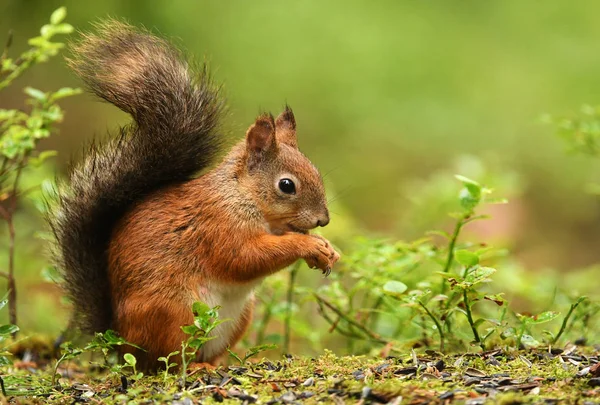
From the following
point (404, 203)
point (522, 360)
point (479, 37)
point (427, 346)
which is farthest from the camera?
point (479, 37)

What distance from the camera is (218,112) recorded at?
3.17 m

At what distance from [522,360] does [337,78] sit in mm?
7002

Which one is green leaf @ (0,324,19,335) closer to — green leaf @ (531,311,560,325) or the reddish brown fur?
the reddish brown fur

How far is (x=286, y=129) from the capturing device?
3.46 metres

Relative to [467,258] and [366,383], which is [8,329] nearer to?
[366,383]

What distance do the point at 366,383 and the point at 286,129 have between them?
143 cm

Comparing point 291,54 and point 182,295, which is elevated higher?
point 291,54

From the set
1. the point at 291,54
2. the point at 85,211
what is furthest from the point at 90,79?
the point at 291,54

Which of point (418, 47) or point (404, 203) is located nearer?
point (404, 203)

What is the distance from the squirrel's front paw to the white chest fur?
0.79 feet

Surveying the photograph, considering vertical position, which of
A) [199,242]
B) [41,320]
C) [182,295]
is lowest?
[41,320]

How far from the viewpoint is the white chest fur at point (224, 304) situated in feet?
9.67

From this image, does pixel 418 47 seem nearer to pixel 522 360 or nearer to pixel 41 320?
pixel 41 320

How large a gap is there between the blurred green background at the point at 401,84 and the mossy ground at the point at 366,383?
15.6 feet
